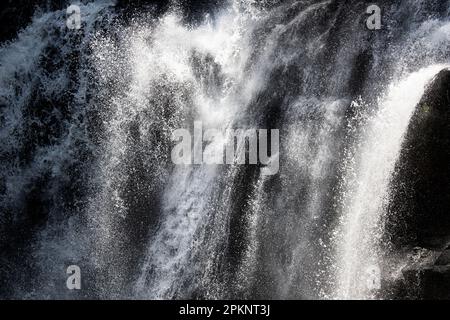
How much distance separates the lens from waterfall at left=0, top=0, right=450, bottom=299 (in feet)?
24.8

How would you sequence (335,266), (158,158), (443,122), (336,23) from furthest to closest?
(158,158) < (336,23) < (335,266) < (443,122)

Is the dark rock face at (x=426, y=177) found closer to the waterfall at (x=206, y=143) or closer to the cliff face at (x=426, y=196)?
the cliff face at (x=426, y=196)

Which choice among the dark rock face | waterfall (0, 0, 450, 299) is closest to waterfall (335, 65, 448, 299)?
waterfall (0, 0, 450, 299)

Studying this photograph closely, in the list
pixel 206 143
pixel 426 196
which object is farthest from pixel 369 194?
pixel 206 143

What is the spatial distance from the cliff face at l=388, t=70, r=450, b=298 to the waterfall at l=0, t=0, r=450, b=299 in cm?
21

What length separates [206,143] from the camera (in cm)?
873

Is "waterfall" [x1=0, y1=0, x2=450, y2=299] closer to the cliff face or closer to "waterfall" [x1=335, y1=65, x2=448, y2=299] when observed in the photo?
"waterfall" [x1=335, y1=65, x2=448, y2=299]

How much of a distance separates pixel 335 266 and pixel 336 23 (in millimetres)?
4069

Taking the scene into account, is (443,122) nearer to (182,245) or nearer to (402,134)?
(402,134)

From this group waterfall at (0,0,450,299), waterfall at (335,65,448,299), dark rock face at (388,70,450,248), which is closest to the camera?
dark rock face at (388,70,450,248)

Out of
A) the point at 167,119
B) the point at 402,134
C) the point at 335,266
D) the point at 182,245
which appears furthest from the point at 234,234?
the point at 402,134

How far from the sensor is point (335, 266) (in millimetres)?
7609

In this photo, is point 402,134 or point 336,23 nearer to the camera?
point 402,134
